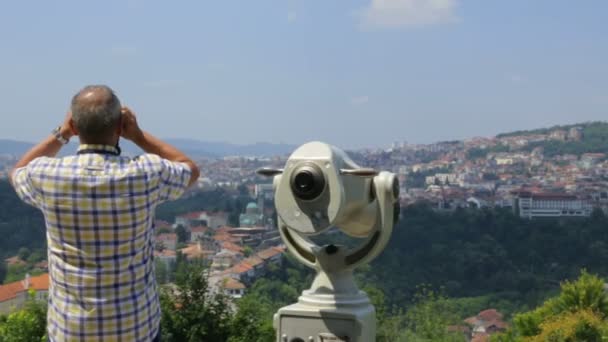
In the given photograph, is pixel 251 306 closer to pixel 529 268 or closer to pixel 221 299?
pixel 221 299

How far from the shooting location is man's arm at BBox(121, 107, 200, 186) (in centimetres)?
251

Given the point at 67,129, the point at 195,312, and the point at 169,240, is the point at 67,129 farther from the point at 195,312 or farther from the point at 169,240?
the point at 169,240

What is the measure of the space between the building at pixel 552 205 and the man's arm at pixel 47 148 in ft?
382

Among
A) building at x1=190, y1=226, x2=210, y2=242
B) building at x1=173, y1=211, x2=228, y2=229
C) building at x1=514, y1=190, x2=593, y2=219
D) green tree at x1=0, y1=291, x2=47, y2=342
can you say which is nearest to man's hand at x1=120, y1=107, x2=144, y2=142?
green tree at x1=0, y1=291, x2=47, y2=342

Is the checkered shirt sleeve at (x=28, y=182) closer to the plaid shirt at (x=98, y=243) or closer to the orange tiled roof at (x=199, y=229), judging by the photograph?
the plaid shirt at (x=98, y=243)

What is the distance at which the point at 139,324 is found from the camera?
92.9 inches

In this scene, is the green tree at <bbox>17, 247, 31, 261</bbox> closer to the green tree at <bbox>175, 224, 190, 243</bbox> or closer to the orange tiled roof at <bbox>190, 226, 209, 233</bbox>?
the green tree at <bbox>175, 224, 190, 243</bbox>

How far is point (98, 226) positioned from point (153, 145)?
1.04 feet

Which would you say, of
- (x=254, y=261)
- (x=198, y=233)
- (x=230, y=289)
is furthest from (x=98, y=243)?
(x=198, y=233)

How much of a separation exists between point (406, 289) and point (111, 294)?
209 feet

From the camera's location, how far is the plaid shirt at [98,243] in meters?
2.32

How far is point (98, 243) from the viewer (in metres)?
2.34

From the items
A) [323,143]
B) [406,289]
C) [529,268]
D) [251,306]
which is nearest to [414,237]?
[529,268]

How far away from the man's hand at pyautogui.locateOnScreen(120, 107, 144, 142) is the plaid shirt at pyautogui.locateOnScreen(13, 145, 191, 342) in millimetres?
129
